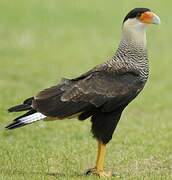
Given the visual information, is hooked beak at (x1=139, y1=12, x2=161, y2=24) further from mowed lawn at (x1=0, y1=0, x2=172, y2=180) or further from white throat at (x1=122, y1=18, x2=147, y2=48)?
mowed lawn at (x1=0, y1=0, x2=172, y2=180)

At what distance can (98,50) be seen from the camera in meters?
19.5

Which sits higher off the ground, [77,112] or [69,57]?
[77,112]

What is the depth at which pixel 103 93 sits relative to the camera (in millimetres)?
7605

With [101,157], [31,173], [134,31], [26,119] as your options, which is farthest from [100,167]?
[134,31]

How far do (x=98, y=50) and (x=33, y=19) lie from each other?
458cm

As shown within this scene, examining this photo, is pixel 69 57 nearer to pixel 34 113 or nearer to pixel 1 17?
pixel 1 17

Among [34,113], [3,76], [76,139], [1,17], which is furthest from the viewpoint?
[1,17]

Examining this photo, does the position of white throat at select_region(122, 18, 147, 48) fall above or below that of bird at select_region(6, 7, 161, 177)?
above

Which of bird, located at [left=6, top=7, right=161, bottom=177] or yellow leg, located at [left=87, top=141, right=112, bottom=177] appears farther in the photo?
yellow leg, located at [left=87, top=141, right=112, bottom=177]

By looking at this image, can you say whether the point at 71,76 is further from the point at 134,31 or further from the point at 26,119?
the point at 26,119

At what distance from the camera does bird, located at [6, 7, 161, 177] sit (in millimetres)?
7469

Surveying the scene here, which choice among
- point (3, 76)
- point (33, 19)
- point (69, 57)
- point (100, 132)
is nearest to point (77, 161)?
point (100, 132)

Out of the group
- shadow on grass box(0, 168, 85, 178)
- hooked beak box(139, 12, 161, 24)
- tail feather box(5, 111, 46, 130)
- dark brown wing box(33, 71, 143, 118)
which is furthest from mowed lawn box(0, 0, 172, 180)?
hooked beak box(139, 12, 161, 24)

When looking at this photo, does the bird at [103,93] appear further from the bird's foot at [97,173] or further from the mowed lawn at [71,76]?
the mowed lawn at [71,76]
